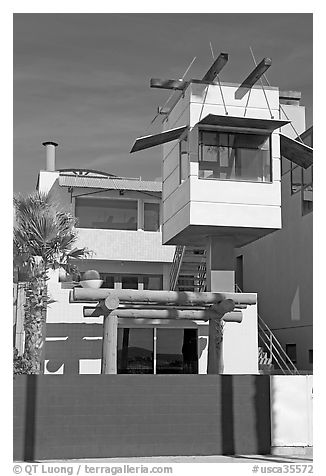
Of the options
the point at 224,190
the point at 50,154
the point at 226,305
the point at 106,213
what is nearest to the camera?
the point at 226,305

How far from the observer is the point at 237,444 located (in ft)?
40.7

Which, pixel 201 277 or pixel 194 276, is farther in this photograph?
pixel 194 276

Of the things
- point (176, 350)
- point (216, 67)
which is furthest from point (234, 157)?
point (176, 350)

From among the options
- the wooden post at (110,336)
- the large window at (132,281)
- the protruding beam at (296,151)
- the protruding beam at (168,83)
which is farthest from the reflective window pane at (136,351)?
the protruding beam at (168,83)

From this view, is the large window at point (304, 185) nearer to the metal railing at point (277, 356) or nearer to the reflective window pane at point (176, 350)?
the metal railing at point (277, 356)

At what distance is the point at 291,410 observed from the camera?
12.9 meters

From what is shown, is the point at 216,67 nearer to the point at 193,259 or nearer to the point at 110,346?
the point at 193,259

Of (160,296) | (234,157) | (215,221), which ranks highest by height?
(234,157)

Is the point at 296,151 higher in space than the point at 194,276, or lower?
higher

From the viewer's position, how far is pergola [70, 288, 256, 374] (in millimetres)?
14172

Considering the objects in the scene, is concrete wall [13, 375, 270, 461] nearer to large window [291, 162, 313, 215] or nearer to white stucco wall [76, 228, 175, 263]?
large window [291, 162, 313, 215]

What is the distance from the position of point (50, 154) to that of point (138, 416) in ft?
46.0

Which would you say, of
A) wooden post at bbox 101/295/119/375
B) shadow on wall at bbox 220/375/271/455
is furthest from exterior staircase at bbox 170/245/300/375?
shadow on wall at bbox 220/375/271/455
